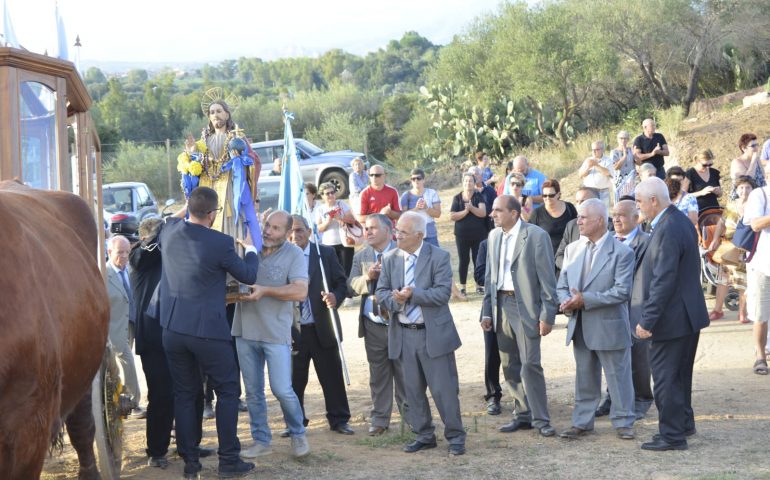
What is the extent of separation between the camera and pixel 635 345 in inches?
376

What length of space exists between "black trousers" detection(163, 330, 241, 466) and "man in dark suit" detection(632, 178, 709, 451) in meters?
3.39

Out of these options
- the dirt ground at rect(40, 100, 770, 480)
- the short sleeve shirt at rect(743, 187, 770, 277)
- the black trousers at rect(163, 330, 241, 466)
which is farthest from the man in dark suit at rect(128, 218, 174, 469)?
the short sleeve shirt at rect(743, 187, 770, 277)

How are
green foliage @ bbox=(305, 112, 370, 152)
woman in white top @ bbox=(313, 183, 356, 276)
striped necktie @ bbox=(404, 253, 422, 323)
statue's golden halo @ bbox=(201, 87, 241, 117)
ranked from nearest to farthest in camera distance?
striped necktie @ bbox=(404, 253, 422, 323), statue's golden halo @ bbox=(201, 87, 241, 117), woman in white top @ bbox=(313, 183, 356, 276), green foliage @ bbox=(305, 112, 370, 152)

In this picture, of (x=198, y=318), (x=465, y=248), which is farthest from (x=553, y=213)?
(x=198, y=318)

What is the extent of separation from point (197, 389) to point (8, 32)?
10.0 feet

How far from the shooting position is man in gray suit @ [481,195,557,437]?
884 cm

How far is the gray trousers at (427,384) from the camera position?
27.3 feet

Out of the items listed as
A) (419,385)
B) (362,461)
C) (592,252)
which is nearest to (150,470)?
(362,461)

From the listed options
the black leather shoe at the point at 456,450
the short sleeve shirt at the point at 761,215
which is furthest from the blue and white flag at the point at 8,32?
the short sleeve shirt at the point at 761,215

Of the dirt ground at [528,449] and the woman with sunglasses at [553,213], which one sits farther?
the woman with sunglasses at [553,213]

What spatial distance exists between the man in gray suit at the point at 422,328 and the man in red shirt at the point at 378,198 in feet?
21.8

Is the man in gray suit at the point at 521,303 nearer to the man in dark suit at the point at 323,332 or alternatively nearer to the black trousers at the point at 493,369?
the black trousers at the point at 493,369

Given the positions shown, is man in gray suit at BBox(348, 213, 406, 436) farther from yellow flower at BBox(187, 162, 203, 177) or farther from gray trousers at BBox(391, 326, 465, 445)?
yellow flower at BBox(187, 162, 203, 177)

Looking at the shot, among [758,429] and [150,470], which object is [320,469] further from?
[758,429]
